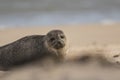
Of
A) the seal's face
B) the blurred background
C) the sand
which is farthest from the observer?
the blurred background

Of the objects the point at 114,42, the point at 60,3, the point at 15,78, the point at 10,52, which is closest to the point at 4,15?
the point at 60,3

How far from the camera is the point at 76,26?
567 inches

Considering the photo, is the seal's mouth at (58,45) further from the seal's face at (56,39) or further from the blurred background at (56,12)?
the blurred background at (56,12)

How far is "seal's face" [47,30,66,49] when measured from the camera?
6.32 meters

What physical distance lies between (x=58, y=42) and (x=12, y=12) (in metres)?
11.5

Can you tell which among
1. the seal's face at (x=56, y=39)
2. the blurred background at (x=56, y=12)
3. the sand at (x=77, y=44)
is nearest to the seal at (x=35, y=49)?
the seal's face at (x=56, y=39)

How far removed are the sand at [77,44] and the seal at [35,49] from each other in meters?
0.33

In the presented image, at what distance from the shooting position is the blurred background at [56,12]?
15562 mm

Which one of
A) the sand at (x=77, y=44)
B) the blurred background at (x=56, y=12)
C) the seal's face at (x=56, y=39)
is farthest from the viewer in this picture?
the blurred background at (x=56, y=12)

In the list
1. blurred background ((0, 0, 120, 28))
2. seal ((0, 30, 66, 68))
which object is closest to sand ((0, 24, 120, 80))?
seal ((0, 30, 66, 68))

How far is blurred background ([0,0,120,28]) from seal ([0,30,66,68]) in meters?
8.16

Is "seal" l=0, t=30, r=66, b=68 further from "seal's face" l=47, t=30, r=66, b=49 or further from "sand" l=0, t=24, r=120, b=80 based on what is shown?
"sand" l=0, t=24, r=120, b=80

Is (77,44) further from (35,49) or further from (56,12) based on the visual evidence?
(56,12)

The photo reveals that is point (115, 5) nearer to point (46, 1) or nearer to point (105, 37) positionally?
point (46, 1)
